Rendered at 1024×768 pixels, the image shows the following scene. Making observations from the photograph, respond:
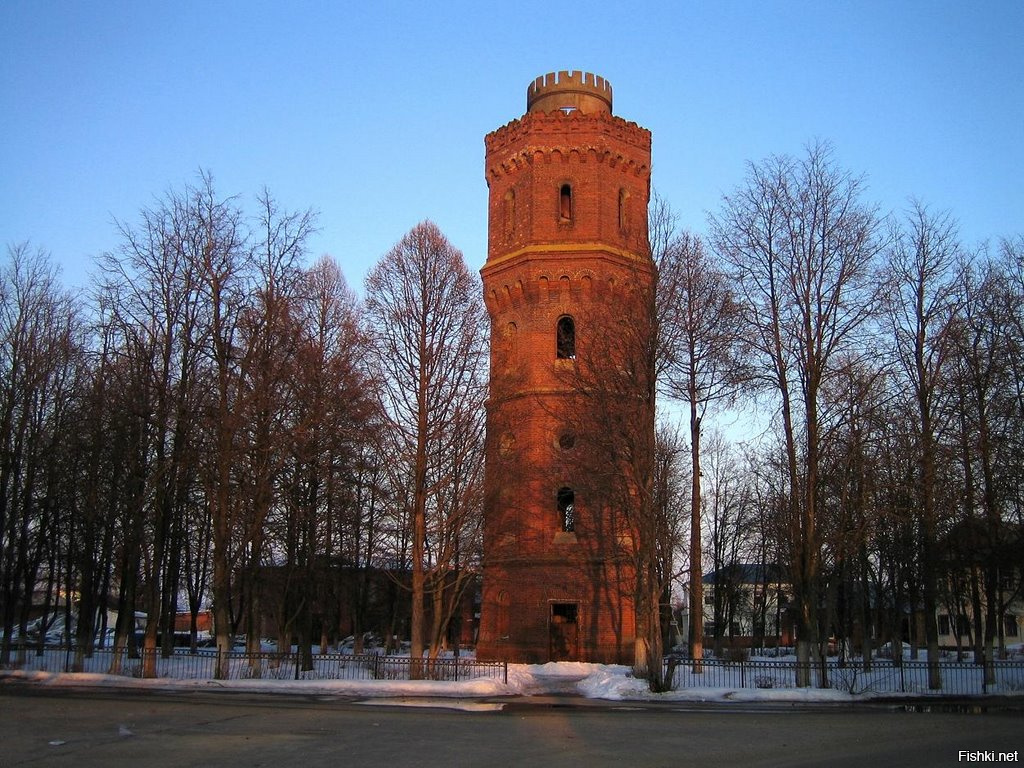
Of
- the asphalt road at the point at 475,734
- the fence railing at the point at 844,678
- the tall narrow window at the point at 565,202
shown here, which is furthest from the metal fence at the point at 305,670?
the tall narrow window at the point at 565,202

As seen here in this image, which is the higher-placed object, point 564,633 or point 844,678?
point 564,633

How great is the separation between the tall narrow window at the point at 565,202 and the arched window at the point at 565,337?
11.4 feet

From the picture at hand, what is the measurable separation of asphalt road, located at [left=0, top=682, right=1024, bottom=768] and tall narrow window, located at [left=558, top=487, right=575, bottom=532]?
35.2 feet

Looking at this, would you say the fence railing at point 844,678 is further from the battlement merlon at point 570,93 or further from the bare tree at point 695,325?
the battlement merlon at point 570,93

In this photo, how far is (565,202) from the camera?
105 ft

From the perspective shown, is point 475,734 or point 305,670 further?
point 305,670

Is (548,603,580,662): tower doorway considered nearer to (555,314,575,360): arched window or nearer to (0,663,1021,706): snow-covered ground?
(0,663,1021,706): snow-covered ground

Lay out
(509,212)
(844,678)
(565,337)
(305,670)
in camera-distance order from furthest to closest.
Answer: (509,212) < (565,337) < (305,670) < (844,678)

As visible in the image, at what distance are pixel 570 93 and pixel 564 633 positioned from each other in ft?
59.2

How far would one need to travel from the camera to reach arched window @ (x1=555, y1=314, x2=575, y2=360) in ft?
99.9

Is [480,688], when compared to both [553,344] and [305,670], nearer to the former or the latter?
[305,670]

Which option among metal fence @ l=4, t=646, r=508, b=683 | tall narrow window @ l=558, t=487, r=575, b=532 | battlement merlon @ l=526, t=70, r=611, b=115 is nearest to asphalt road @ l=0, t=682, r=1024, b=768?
metal fence @ l=4, t=646, r=508, b=683

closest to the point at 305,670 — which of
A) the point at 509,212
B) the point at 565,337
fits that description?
the point at 565,337

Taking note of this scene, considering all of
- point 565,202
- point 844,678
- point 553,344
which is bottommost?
point 844,678
